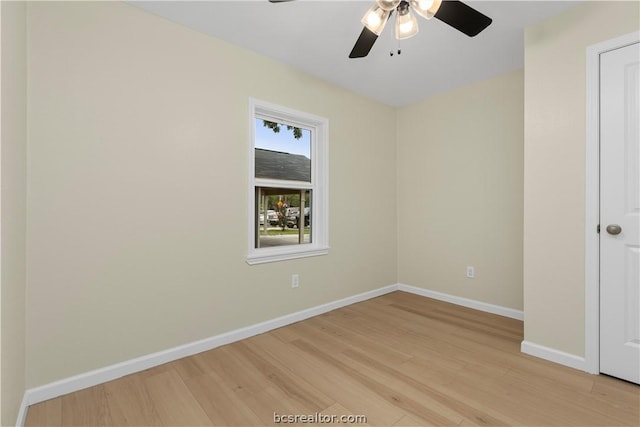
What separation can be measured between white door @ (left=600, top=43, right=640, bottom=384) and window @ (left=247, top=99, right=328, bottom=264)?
88.1 inches

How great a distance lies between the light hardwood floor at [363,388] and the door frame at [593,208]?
0.75ft

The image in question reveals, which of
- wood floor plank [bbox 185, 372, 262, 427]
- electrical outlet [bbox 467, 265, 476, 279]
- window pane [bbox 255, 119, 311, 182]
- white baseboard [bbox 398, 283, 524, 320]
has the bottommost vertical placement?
wood floor plank [bbox 185, 372, 262, 427]

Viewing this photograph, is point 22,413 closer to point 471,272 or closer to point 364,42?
point 364,42

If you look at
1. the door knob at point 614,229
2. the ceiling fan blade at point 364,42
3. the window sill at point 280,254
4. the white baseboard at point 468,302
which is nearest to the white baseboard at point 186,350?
the white baseboard at point 468,302

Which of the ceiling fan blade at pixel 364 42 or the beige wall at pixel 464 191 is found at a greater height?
the ceiling fan blade at pixel 364 42

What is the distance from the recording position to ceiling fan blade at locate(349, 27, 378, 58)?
181 cm

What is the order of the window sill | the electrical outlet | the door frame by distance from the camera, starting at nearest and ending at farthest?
the door frame < the window sill < the electrical outlet

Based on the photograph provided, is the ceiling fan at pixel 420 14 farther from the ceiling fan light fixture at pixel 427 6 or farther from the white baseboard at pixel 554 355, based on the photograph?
the white baseboard at pixel 554 355

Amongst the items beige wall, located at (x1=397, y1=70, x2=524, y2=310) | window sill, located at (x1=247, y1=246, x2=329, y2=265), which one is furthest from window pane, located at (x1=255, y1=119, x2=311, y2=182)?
beige wall, located at (x1=397, y1=70, x2=524, y2=310)

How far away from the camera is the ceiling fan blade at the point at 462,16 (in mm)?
1573

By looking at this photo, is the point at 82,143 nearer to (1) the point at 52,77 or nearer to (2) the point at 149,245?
(1) the point at 52,77

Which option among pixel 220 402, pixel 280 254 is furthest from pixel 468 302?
pixel 220 402

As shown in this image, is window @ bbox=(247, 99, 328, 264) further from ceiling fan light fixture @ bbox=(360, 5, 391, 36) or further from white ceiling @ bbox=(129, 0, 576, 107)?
ceiling fan light fixture @ bbox=(360, 5, 391, 36)

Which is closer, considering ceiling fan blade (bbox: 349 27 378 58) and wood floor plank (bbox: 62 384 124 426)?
→ wood floor plank (bbox: 62 384 124 426)
